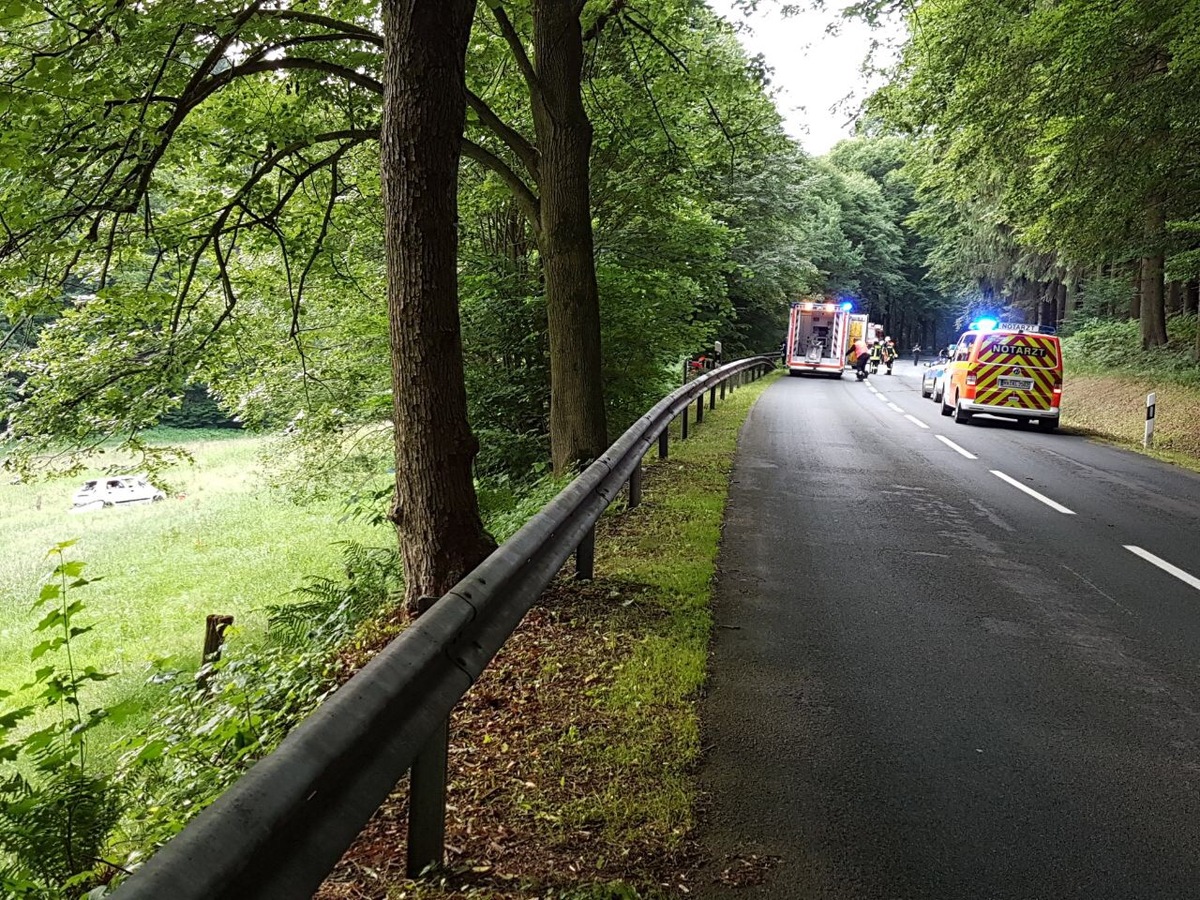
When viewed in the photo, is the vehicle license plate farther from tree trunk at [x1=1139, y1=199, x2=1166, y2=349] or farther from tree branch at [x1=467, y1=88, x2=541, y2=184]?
tree branch at [x1=467, y1=88, x2=541, y2=184]

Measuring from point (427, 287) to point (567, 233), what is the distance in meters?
4.33

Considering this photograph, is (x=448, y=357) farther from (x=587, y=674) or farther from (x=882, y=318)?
(x=882, y=318)

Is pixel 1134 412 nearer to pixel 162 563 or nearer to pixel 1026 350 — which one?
pixel 1026 350

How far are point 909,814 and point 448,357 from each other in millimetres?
3418

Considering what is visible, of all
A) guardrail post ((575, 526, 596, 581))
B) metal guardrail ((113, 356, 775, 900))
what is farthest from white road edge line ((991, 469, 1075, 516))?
metal guardrail ((113, 356, 775, 900))

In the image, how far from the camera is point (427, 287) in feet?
16.7

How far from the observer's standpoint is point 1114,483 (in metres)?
11.8

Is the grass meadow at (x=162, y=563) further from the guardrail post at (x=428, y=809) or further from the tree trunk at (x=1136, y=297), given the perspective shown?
the tree trunk at (x=1136, y=297)

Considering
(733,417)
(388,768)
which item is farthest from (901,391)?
(388,768)

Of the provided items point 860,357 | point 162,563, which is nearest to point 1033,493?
point 162,563

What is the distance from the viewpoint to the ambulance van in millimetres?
18766

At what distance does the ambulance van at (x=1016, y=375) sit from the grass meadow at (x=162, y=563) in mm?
12891

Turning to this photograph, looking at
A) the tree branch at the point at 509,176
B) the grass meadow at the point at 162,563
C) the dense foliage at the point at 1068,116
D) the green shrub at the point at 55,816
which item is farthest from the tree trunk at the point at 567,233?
the green shrub at the point at 55,816

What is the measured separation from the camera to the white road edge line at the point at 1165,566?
686 cm
